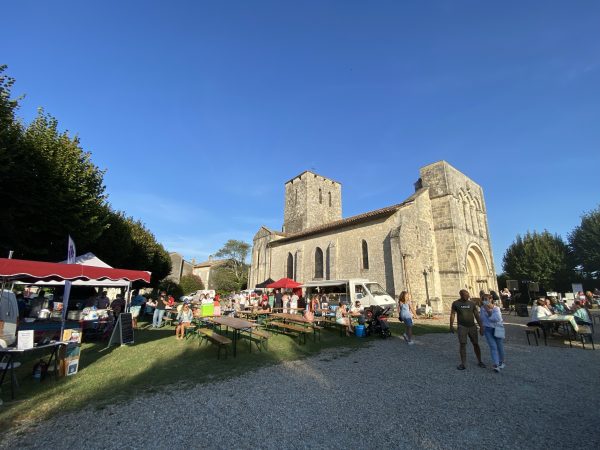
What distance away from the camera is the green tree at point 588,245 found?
98.2 feet

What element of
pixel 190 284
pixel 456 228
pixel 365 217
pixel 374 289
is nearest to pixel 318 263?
pixel 365 217

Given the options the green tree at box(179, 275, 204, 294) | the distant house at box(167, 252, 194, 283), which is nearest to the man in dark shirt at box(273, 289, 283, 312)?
the green tree at box(179, 275, 204, 294)

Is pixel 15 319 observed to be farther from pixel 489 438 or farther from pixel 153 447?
pixel 489 438

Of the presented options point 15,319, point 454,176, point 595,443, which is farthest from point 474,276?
point 15,319

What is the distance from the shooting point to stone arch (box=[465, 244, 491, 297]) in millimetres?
25344

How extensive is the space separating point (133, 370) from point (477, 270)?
27.8 m

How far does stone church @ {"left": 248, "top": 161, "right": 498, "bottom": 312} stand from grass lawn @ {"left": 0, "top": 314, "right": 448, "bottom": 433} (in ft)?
36.4

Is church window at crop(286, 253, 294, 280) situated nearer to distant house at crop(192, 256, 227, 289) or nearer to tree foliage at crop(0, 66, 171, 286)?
tree foliage at crop(0, 66, 171, 286)

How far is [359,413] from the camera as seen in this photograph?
14.1 ft

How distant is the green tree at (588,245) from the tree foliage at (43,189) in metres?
43.2

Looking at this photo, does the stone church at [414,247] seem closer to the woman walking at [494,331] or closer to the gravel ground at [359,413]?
the woman walking at [494,331]

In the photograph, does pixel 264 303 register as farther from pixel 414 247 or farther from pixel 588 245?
pixel 588 245

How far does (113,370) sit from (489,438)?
7172mm

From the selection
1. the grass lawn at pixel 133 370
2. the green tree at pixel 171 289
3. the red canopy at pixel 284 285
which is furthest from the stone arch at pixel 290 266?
the green tree at pixel 171 289
